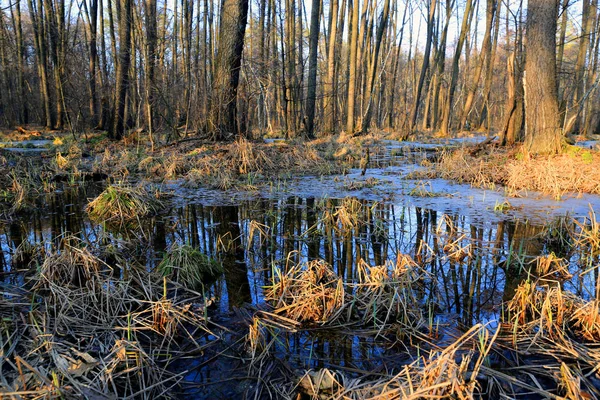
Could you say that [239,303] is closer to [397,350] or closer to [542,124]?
[397,350]

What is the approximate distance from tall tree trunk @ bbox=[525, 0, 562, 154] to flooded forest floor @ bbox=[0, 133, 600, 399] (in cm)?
189

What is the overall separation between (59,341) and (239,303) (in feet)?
3.84

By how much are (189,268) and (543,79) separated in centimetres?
867

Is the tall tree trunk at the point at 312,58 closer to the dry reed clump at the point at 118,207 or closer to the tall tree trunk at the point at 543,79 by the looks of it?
the tall tree trunk at the point at 543,79

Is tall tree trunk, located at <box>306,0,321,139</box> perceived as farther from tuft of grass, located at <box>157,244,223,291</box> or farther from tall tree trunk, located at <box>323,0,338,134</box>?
tuft of grass, located at <box>157,244,223,291</box>

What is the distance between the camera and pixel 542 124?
8.59 metres

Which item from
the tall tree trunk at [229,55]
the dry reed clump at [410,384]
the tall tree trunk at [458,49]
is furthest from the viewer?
the tall tree trunk at [458,49]

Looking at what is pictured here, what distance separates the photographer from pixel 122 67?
1316 centimetres

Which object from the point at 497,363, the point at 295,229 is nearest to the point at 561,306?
the point at 497,363

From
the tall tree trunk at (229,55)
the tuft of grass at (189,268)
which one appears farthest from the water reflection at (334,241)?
the tall tree trunk at (229,55)

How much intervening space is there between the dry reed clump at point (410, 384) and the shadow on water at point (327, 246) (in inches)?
7.9

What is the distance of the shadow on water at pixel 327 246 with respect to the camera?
2574 millimetres

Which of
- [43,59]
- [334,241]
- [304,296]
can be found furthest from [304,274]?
[43,59]

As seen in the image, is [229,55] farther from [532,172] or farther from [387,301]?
[387,301]
